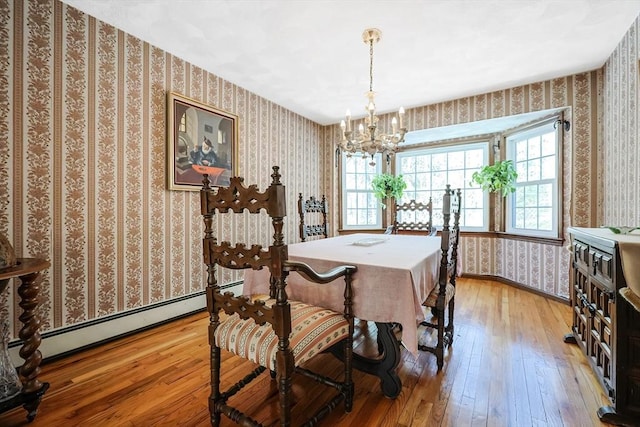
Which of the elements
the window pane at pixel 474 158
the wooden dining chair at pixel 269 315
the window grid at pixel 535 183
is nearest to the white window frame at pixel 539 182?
the window grid at pixel 535 183

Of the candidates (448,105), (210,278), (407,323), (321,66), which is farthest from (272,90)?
(407,323)

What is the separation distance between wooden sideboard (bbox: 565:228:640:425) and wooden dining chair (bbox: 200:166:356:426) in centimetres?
129

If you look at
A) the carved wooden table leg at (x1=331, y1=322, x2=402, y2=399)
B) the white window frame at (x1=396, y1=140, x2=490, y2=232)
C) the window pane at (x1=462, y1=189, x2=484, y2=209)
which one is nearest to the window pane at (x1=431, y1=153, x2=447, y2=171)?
the white window frame at (x1=396, y1=140, x2=490, y2=232)

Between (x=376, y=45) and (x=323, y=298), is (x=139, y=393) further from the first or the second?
(x=376, y=45)

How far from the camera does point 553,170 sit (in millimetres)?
3598

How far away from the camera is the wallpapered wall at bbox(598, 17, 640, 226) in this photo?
7.49ft

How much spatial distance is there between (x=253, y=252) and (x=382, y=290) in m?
0.73

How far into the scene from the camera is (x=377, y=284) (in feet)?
5.05

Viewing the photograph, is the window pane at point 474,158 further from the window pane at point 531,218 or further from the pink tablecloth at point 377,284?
the pink tablecloth at point 377,284

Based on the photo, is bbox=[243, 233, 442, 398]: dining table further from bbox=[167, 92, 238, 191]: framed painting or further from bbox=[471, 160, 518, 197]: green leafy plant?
bbox=[471, 160, 518, 197]: green leafy plant

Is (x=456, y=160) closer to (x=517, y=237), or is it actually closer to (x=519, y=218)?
(x=519, y=218)

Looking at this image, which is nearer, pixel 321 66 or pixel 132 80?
pixel 132 80

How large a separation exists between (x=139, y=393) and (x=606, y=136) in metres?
4.51

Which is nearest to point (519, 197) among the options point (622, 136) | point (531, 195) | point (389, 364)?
point (531, 195)
